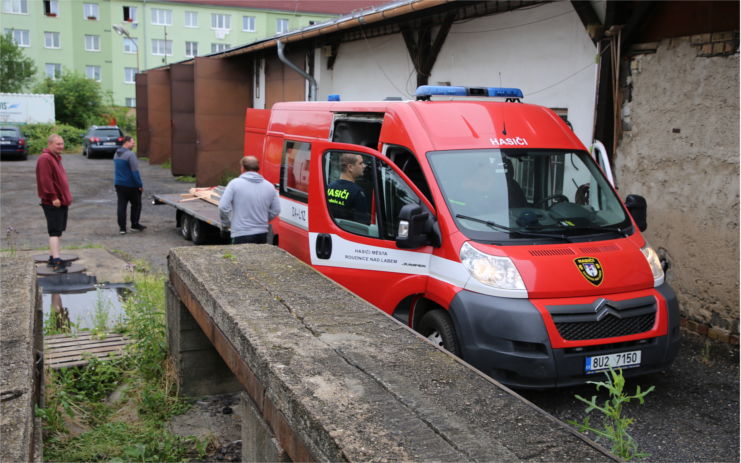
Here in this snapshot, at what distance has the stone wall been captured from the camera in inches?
277

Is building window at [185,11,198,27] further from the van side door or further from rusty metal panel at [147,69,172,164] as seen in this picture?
the van side door

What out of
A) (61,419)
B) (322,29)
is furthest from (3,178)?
(61,419)

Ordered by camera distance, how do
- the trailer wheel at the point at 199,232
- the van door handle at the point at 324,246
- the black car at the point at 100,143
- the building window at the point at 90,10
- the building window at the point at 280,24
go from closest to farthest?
the van door handle at the point at 324,246, the trailer wheel at the point at 199,232, the black car at the point at 100,143, the building window at the point at 90,10, the building window at the point at 280,24

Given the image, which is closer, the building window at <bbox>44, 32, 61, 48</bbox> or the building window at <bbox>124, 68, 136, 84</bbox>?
the building window at <bbox>44, 32, 61, 48</bbox>

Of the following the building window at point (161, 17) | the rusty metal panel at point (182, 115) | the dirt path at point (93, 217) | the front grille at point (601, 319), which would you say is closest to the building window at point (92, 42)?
the building window at point (161, 17)

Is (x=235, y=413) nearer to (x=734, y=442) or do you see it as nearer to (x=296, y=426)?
(x=296, y=426)

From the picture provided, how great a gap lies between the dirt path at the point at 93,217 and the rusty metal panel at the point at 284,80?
3.97 m

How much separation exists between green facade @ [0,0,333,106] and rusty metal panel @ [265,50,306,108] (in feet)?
124

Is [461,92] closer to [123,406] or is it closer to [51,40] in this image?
[123,406]

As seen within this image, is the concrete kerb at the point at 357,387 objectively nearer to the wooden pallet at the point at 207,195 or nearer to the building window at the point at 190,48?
the wooden pallet at the point at 207,195

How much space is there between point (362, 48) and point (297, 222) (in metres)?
7.62

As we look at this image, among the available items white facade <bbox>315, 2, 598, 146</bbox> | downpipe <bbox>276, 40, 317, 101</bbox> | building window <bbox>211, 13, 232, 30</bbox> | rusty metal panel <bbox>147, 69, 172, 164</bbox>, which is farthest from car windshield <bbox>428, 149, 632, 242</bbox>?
building window <bbox>211, 13, 232, 30</bbox>

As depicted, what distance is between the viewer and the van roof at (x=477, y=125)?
5.98 m

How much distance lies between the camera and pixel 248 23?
190ft
